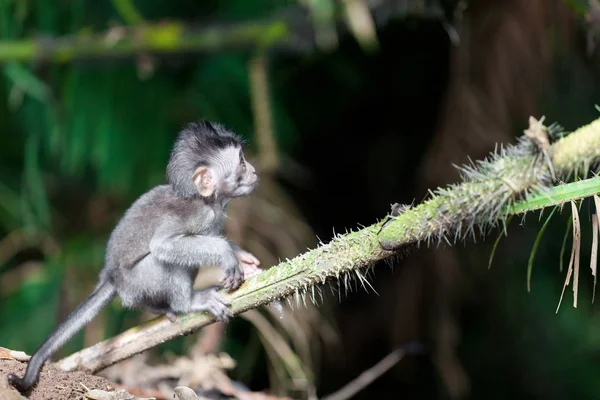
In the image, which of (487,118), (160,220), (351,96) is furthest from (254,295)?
(351,96)

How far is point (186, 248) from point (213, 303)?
19 centimetres

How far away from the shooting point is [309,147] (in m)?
2.64

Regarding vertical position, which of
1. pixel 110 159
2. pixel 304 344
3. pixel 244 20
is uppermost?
pixel 244 20

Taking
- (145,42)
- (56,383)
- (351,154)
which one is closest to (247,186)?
(56,383)

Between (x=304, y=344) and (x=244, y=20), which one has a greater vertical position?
(x=244, y=20)

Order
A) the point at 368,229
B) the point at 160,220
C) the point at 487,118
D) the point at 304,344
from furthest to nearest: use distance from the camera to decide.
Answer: the point at 487,118, the point at 304,344, the point at 160,220, the point at 368,229

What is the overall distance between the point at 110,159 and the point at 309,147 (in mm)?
691

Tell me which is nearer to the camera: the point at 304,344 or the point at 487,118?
the point at 304,344

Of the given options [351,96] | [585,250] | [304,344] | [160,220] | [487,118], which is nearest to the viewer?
[160,220]

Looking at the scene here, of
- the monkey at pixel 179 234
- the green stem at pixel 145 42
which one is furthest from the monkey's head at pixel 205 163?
the green stem at pixel 145 42

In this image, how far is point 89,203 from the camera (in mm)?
2539

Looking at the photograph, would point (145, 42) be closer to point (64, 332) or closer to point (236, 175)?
point (236, 175)

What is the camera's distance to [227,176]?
1507 mm

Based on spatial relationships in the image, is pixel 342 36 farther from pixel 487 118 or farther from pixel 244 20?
pixel 487 118
